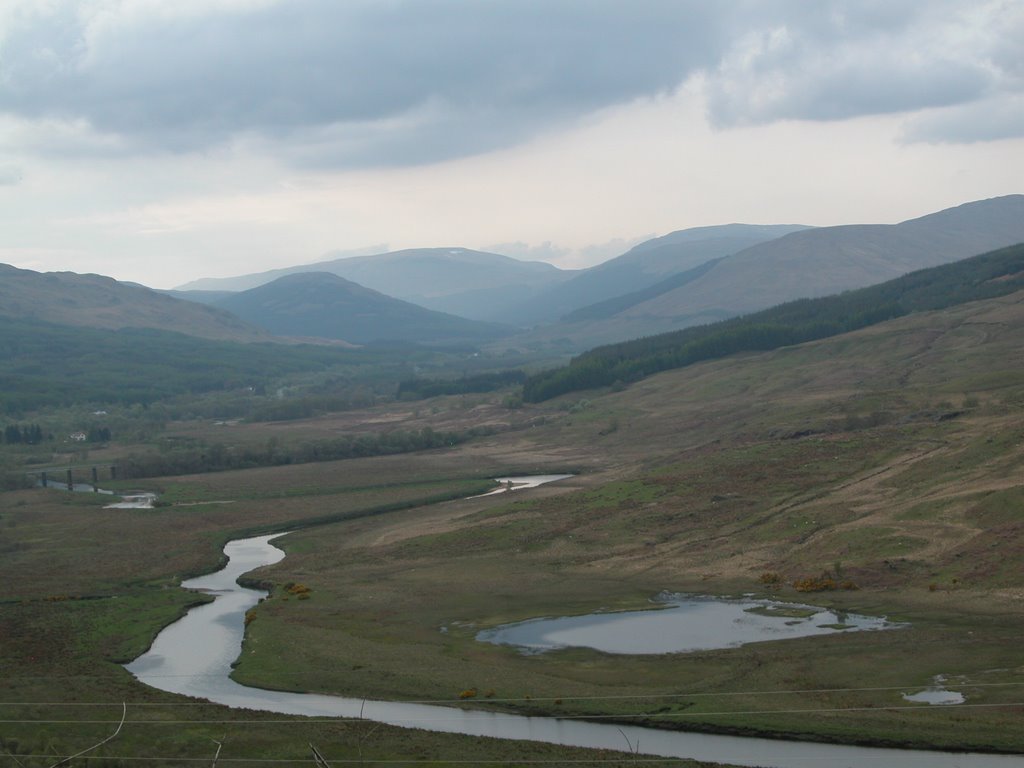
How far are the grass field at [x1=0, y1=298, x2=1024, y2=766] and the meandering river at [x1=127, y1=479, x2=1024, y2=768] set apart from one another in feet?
2.23

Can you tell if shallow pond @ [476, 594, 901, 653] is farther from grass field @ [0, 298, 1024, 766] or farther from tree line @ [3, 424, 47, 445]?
tree line @ [3, 424, 47, 445]

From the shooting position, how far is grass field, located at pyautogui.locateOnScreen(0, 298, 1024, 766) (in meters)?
41.8

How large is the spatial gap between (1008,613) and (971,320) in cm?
13810

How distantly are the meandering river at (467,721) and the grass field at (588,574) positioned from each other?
679mm

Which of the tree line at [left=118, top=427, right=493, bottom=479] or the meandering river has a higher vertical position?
the tree line at [left=118, top=427, right=493, bottom=479]

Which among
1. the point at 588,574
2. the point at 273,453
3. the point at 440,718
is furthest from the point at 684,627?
the point at 273,453

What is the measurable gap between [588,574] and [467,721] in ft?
97.7

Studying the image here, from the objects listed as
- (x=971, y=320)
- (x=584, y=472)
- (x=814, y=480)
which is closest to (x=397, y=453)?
(x=584, y=472)

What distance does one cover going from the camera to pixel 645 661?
4966 cm

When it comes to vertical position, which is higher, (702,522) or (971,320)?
(971,320)

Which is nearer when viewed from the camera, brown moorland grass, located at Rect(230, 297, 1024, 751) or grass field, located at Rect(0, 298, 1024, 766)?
grass field, located at Rect(0, 298, 1024, 766)

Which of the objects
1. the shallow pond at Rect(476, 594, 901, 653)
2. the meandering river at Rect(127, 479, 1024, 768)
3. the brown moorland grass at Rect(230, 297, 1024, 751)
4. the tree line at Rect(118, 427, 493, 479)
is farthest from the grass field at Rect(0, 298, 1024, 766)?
the tree line at Rect(118, 427, 493, 479)

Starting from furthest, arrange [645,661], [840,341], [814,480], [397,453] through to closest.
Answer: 1. [840,341]
2. [397,453]
3. [814,480]
4. [645,661]

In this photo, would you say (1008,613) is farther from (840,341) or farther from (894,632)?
(840,341)
